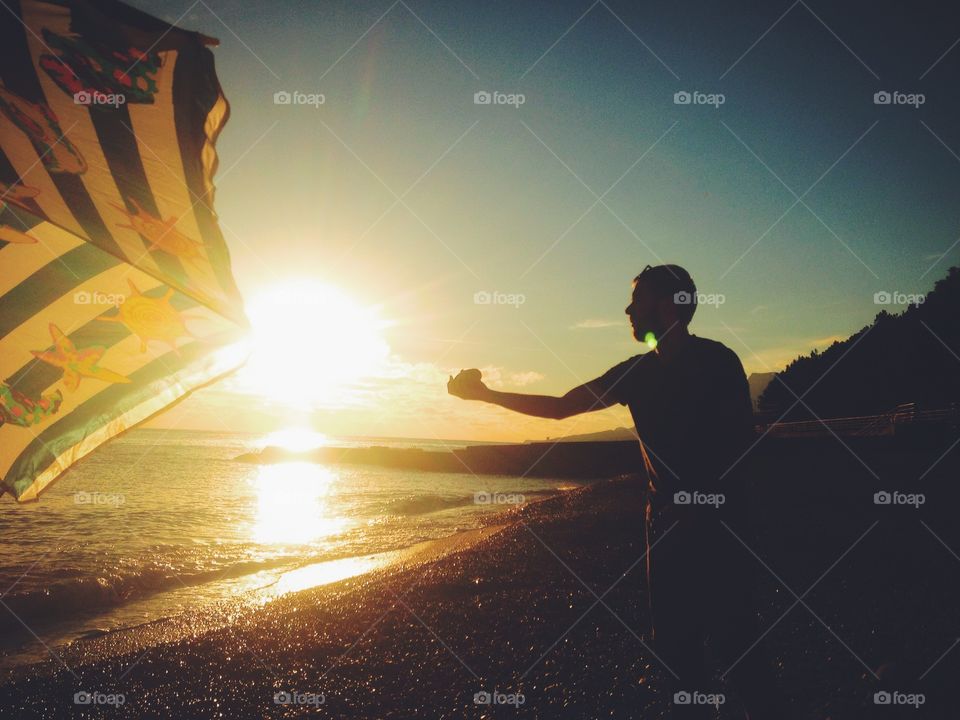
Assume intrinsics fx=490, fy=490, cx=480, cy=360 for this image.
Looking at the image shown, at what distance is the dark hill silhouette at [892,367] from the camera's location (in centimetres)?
3388

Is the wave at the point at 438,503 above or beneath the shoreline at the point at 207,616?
beneath

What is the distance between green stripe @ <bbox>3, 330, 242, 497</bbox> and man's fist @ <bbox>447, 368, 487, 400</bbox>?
1370mm

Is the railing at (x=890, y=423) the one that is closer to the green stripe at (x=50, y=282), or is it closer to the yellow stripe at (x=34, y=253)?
the green stripe at (x=50, y=282)

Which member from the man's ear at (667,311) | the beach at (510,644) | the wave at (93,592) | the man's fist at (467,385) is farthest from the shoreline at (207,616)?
the man's ear at (667,311)

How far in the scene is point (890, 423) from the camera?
24.4 meters

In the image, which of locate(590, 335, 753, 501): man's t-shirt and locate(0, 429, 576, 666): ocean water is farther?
locate(0, 429, 576, 666): ocean water

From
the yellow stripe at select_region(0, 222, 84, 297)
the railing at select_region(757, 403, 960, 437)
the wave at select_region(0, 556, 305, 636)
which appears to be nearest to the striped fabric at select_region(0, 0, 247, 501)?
the yellow stripe at select_region(0, 222, 84, 297)

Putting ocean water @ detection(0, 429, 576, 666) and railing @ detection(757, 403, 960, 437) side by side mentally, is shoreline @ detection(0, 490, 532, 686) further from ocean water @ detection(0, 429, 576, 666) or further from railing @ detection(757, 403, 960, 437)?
railing @ detection(757, 403, 960, 437)

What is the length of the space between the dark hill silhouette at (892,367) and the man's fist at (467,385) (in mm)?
32131

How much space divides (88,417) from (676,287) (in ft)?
9.97

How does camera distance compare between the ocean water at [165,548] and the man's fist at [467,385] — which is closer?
the man's fist at [467,385]

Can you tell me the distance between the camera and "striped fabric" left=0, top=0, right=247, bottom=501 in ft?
6.54

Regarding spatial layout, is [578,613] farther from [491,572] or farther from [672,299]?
[672,299]

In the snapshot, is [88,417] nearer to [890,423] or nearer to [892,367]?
[890,423]
